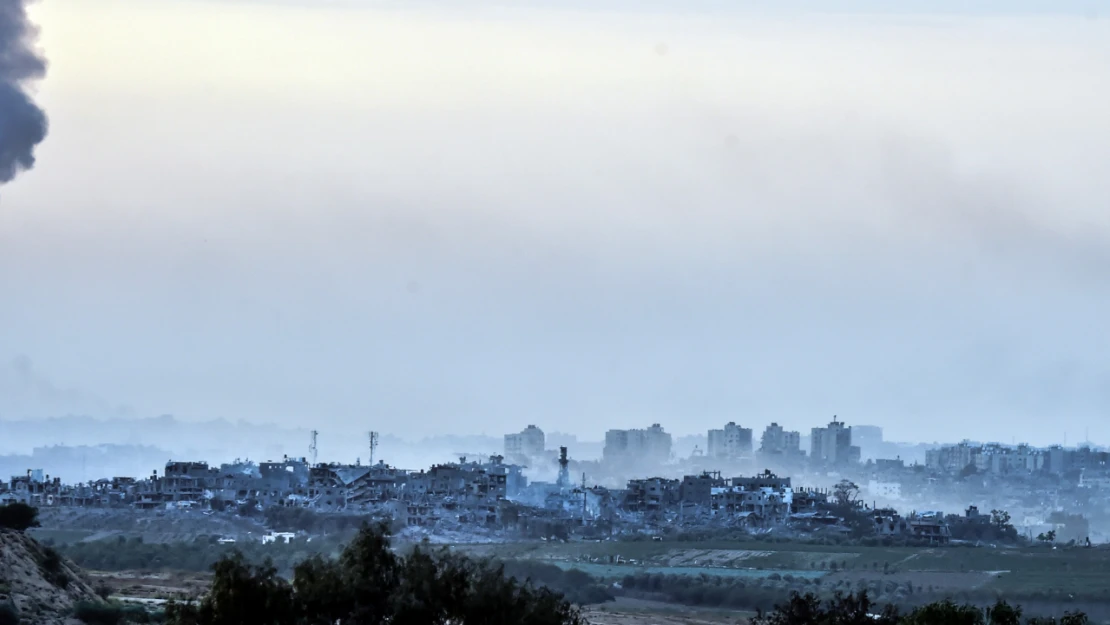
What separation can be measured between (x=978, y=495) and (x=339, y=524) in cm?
9697

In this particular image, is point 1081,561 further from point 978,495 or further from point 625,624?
point 978,495

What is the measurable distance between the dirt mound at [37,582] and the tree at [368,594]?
495 inches

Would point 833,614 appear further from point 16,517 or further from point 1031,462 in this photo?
point 1031,462

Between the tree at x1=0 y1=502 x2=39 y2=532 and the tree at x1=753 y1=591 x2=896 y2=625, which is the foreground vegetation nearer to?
the tree at x1=753 y1=591 x2=896 y2=625

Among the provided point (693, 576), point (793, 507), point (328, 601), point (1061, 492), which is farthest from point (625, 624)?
point (1061, 492)

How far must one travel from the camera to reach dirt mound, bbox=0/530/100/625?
41438 mm

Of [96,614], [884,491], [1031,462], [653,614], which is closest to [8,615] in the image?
[96,614]

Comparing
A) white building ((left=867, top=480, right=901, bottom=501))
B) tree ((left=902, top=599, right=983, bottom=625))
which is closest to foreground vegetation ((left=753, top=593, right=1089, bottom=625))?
tree ((left=902, top=599, right=983, bottom=625))

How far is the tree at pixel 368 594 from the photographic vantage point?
2883cm

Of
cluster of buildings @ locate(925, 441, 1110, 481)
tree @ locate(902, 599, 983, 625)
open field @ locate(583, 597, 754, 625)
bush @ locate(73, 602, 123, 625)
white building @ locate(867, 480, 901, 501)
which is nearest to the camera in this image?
tree @ locate(902, 599, 983, 625)

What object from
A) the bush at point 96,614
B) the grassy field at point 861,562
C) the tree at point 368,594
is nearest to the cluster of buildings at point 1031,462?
the grassy field at point 861,562

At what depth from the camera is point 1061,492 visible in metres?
171

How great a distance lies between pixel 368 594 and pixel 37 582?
17.2m

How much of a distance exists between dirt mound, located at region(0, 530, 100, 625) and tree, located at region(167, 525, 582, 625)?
1258 cm
